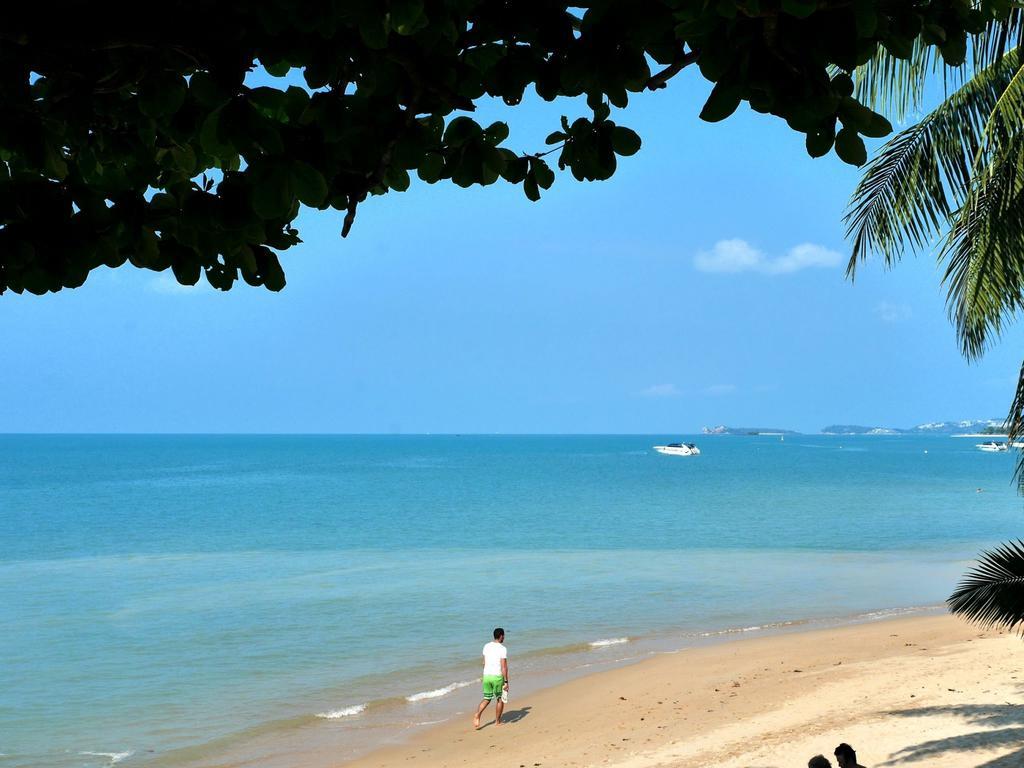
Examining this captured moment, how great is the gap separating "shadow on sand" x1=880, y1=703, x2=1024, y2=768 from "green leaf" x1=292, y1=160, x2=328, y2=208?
346 inches

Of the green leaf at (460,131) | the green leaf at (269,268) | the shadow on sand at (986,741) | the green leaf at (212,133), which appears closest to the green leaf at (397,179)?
the green leaf at (460,131)

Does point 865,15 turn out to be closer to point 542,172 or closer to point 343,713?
point 542,172

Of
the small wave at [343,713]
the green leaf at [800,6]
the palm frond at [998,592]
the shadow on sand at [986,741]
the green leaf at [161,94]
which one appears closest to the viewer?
the green leaf at [800,6]

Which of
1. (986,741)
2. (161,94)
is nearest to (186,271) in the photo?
(161,94)

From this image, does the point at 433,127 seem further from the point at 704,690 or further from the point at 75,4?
the point at 704,690

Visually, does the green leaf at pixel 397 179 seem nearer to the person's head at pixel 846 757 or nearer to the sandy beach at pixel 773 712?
the person's head at pixel 846 757

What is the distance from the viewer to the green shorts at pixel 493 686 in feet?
46.3

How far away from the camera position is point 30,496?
77.0 m

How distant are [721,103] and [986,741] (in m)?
9.56

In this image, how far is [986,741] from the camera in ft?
31.9

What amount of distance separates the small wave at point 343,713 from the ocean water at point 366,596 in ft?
0.21

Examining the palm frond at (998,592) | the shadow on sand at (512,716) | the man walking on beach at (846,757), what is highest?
the palm frond at (998,592)

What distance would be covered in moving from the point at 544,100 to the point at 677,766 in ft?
32.4

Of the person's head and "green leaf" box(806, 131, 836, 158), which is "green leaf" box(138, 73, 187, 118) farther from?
the person's head
